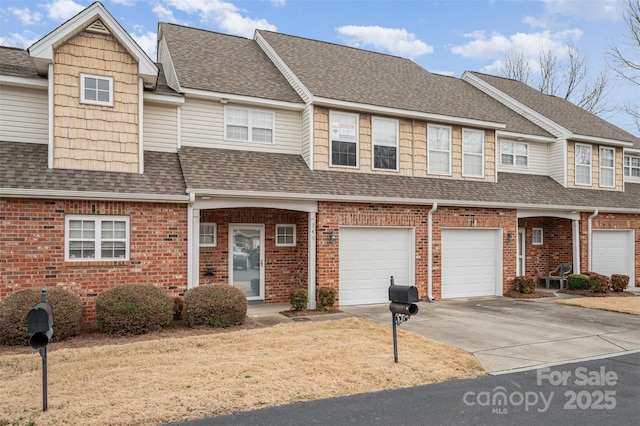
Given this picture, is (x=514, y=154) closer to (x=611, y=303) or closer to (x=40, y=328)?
(x=611, y=303)

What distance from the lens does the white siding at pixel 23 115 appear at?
430 inches

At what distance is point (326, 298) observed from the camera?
12.0 m

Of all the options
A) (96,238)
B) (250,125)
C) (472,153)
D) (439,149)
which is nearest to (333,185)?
(250,125)

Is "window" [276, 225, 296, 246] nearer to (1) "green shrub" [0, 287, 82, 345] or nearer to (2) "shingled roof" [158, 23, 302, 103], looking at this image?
(2) "shingled roof" [158, 23, 302, 103]

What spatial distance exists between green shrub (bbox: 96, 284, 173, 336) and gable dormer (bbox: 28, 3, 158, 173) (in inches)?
129

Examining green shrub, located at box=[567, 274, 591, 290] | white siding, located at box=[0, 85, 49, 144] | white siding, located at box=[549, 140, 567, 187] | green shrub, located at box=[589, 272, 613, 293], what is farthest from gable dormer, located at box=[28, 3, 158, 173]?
white siding, located at box=[549, 140, 567, 187]

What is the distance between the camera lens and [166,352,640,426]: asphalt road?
519 centimetres

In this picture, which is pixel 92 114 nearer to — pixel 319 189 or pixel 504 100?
pixel 319 189

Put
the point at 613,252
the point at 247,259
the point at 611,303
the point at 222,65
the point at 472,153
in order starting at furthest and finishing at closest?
the point at 613,252 → the point at 472,153 → the point at 222,65 → the point at 611,303 → the point at 247,259

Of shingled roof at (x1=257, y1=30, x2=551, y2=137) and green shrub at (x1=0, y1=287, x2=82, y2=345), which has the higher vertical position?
shingled roof at (x1=257, y1=30, x2=551, y2=137)

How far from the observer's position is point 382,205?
523 inches

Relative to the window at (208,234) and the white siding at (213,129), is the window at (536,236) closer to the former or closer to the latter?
the white siding at (213,129)

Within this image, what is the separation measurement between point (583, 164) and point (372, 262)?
34.5 feet

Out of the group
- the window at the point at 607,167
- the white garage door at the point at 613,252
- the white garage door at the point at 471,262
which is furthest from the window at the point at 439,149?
the window at the point at 607,167
